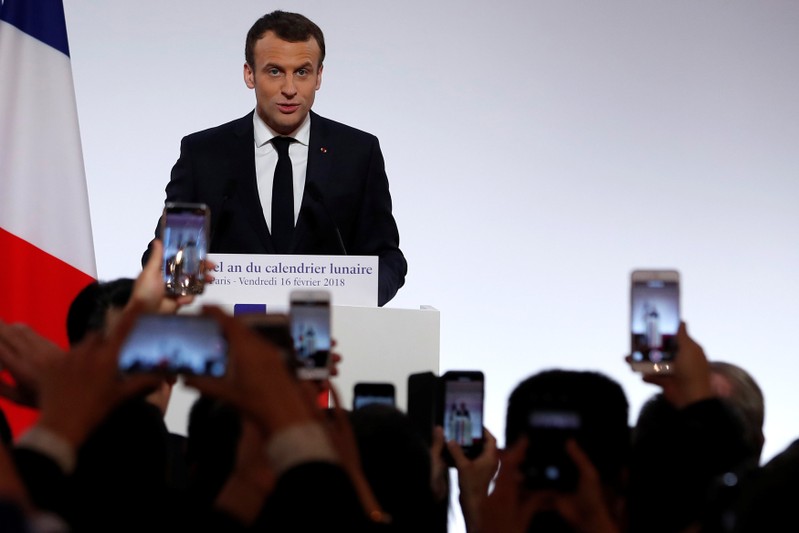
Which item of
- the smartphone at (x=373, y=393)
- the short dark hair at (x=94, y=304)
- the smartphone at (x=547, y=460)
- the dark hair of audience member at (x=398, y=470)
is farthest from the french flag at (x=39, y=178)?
the smartphone at (x=547, y=460)

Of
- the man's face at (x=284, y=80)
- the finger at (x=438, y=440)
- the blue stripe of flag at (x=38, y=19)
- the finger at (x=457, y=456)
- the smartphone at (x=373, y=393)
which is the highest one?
the blue stripe of flag at (x=38, y=19)

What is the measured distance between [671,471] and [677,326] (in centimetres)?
46

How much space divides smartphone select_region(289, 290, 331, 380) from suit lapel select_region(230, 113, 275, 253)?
6.42ft

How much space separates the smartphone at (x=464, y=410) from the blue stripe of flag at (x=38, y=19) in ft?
8.87

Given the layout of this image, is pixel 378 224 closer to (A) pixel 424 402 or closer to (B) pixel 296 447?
(A) pixel 424 402

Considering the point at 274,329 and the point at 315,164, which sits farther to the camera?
the point at 315,164

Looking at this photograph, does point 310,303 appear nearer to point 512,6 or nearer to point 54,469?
point 54,469

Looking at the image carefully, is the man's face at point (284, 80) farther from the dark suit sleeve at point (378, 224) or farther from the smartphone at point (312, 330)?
the smartphone at point (312, 330)

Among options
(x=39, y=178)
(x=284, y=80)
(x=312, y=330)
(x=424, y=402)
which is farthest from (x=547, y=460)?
(x=39, y=178)

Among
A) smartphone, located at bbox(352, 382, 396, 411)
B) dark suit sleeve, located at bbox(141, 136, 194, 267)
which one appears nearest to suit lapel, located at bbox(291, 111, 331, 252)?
dark suit sleeve, located at bbox(141, 136, 194, 267)

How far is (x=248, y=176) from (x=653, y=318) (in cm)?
222

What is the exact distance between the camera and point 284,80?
4141 mm

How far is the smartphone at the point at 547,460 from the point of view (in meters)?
1.65

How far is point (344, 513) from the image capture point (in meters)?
1.31
